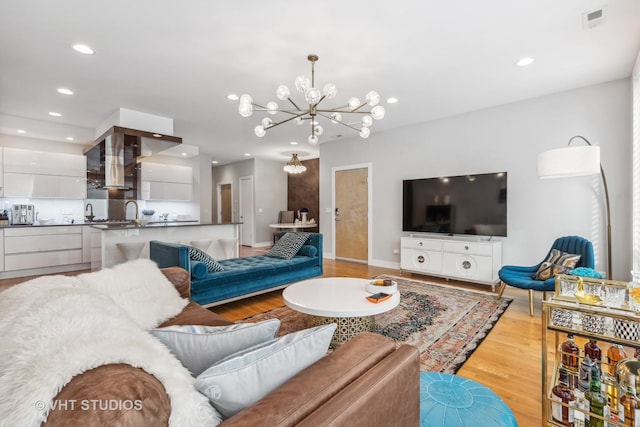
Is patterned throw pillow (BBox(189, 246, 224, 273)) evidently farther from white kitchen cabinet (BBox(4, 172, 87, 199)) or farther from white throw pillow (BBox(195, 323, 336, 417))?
white kitchen cabinet (BBox(4, 172, 87, 199))

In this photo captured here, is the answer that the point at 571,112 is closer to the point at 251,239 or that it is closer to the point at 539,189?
the point at 539,189

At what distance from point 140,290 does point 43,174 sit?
16.7 ft

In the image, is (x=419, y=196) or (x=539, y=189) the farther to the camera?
(x=419, y=196)

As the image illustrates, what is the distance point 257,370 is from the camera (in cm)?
74

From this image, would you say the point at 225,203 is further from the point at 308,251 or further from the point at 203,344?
the point at 203,344

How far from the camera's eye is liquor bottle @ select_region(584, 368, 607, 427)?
3.99ft

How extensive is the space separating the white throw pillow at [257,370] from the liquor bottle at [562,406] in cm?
127

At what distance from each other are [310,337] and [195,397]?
33cm

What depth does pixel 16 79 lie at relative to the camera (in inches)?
127

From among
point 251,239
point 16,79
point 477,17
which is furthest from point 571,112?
point 251,239

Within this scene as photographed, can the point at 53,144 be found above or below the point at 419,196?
above

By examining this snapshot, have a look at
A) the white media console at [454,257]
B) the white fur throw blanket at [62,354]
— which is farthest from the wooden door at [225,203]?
the white fur throw blanket at [62,354]

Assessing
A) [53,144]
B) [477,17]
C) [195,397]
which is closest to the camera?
[195,397]

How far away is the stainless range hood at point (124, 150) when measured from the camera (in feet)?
13.1
